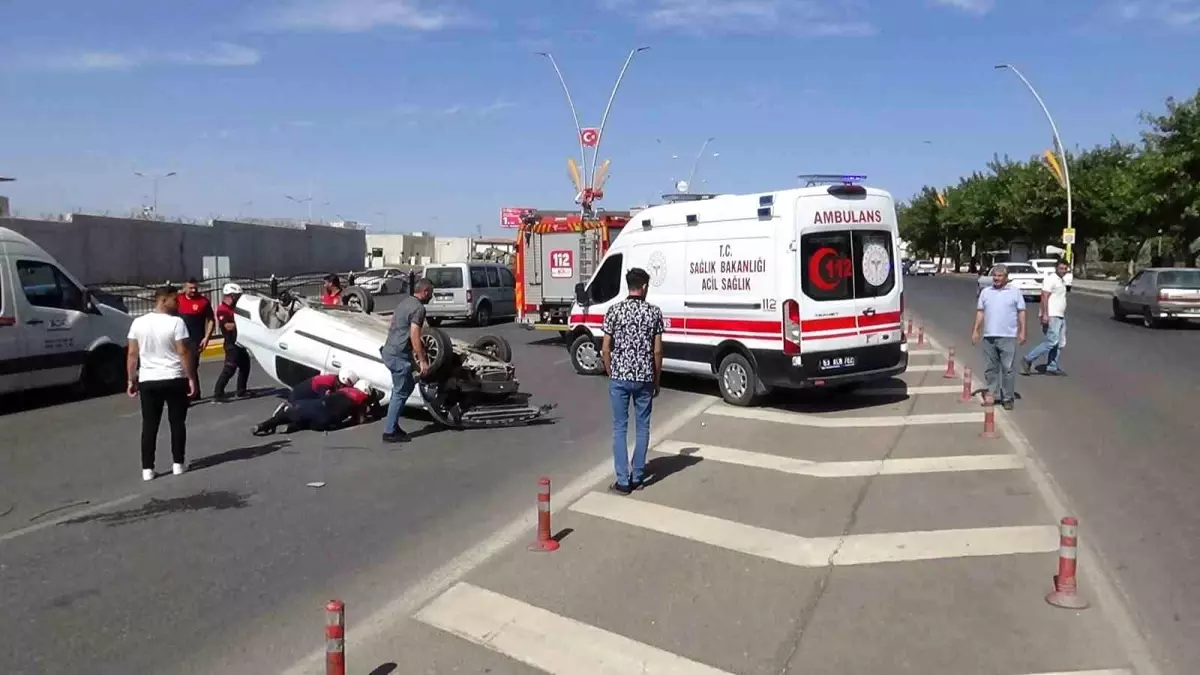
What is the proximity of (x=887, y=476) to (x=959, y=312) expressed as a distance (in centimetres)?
2408

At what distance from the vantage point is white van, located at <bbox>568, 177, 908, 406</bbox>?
38.3 ft

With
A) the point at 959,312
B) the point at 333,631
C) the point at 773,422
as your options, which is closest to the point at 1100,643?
the point at 333,631

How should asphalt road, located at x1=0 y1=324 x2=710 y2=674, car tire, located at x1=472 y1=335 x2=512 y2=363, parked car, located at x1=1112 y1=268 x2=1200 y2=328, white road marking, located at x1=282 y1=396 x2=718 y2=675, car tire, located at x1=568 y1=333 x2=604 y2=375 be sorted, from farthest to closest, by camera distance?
parked car, located at x1=1112 y1=268 x2=1200 y2=328
car tire, located at x1=568 y1=333 x2=604 y2=375
car tire, located at x1=472 y1=335 x2=512 y2=363
asphalt road, located at x1=0 y1=324 x2=710 y2=674
white road marking, located at x1=282 y1=396 x2=718 y2=675

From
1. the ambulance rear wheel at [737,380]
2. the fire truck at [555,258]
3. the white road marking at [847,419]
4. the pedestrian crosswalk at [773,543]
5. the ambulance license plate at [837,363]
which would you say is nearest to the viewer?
the pedestrian crosswalk at [773,543]

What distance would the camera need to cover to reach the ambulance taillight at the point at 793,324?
11.6 meters

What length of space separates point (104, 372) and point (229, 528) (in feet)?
27.6

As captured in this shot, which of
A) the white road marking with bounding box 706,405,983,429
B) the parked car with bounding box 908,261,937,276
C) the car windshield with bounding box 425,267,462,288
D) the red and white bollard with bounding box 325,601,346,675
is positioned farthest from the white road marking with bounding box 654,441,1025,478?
the parked car with bounding box 908,261,937,276

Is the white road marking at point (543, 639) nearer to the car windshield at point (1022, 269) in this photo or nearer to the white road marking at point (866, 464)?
the white road marking at point (866, 464)

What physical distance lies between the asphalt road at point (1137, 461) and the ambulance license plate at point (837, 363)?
1954 millimetres

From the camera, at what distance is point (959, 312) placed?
30.9m

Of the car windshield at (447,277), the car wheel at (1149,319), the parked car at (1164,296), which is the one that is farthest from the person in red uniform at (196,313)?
the car wheel at (1149,319)

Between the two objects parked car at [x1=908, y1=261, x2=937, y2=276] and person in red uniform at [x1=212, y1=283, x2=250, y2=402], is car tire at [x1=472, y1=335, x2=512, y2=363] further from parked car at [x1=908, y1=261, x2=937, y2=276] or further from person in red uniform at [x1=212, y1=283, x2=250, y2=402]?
parked car at [x1=908, y1=261, x2=937, y2=276]

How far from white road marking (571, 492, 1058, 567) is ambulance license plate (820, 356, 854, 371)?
492 cm

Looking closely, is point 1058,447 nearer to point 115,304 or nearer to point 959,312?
point 115,304
